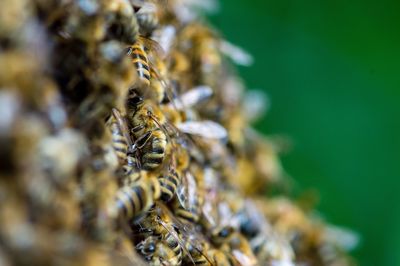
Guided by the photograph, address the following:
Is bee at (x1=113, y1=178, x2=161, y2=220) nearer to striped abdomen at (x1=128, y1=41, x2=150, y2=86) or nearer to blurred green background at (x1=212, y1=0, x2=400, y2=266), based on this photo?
striped abdomen at (x1=128, y1=41, x2=150, y2=86)

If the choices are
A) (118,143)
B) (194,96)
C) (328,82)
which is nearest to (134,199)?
(118,143)

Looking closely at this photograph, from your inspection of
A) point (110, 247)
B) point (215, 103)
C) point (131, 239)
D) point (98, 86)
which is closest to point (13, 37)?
point (98, 86)

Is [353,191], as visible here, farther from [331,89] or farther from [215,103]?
[215,103]

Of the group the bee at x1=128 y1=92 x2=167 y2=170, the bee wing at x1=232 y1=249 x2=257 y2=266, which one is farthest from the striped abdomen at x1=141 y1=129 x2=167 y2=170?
the bee wing at x1=232 y1=249 x2=257 y2=266

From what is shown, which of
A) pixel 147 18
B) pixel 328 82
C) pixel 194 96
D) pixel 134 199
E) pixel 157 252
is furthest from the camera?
pixel 328 82

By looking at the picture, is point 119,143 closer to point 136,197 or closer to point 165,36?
point 136,197

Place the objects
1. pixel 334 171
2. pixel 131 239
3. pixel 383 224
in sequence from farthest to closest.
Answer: pixel 334 171 < pixel 383 224 < pixel 131 239

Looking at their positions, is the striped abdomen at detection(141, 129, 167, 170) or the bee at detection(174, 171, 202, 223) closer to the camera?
the striped abdomen at detection(141, 129, 167, 170)
